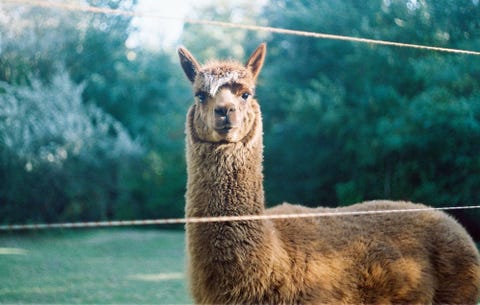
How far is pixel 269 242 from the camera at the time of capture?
2.83m

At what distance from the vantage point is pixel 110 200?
15.9m

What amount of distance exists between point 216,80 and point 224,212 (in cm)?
74

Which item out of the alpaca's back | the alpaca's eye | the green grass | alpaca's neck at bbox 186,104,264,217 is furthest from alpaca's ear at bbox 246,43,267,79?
the green grass

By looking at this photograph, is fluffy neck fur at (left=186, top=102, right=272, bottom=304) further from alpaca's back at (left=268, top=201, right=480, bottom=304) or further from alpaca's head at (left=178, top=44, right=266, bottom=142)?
alpaca's back at (left=268, top=201, right=480, bottom=304)

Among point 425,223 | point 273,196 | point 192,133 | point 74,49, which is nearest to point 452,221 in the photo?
point 425,223

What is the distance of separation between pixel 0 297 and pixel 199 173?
246 inches

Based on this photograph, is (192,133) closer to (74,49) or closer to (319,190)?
(319,190)

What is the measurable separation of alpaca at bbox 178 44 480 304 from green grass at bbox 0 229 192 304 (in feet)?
5.21

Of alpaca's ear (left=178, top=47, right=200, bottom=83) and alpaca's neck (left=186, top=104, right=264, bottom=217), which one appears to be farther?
alpaca's ear (left=178, top=47, right=200, bottom=83)

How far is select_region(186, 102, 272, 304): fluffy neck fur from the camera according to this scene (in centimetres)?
271

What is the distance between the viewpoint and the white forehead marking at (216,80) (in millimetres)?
2887

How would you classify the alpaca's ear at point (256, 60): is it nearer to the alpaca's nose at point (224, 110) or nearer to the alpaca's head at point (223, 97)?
the alpaca's head at point (223, 97)

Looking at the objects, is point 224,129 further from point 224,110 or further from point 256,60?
point 256,60

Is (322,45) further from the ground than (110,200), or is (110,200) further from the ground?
(322,45)
